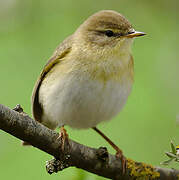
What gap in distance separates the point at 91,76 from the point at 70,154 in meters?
1.07

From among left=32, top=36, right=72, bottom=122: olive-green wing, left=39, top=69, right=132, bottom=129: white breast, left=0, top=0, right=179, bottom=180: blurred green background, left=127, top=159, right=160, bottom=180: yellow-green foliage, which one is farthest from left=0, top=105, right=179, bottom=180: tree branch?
left=32, top=36, right=72, bottom=122: olive-green wing

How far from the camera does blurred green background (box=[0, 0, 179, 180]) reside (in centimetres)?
476

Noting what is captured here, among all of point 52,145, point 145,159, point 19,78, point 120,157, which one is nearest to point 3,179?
point 19,78

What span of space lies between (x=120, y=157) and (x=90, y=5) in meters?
2.26

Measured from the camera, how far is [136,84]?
18.6ft

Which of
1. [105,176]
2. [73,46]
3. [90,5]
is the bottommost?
[105,176]

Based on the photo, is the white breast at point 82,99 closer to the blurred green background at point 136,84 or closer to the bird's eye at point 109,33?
the bird's eye at point 109,33

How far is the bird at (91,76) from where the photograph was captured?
13.1 feet

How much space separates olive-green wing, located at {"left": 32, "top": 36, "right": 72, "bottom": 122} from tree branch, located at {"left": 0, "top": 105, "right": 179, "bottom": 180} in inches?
55.5

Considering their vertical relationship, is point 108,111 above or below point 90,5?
below

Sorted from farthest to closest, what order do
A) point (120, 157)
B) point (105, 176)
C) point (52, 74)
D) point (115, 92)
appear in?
point (52, 74) < point (115, 92) < point (120, 157) < point (105, 176)

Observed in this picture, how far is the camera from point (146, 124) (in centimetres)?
489

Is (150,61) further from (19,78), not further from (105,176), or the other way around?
(105,176)

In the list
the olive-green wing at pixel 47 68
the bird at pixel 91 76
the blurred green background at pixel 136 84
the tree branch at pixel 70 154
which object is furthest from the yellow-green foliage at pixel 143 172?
the olive-green wing at pixel 47 68
